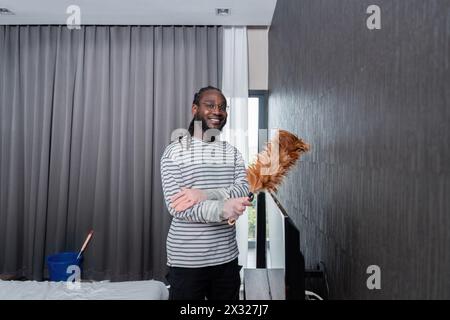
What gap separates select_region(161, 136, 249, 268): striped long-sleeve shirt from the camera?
Answer: 4.93ft

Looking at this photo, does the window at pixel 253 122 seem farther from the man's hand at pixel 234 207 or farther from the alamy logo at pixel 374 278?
the alamy logo at pixel 374 278

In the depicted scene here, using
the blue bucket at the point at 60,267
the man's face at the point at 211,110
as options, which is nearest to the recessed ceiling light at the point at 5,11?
the blue bucket at the point at 60,267

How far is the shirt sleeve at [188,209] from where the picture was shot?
143 cm

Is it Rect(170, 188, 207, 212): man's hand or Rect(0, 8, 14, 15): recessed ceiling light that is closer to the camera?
Rect(170, 188, 207, 212): man's hand

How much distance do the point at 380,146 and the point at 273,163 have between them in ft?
1.68

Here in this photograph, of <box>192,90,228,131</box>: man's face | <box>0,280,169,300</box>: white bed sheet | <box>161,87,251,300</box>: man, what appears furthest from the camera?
<box>0,280,169,300</box>: white bed sheet

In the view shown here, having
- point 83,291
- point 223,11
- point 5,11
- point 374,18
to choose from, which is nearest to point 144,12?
point 223,11

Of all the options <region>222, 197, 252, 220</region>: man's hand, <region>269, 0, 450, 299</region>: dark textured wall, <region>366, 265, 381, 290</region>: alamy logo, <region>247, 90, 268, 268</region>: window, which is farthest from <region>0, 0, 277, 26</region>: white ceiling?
<region>366, 265, 381, 290</region>: alamy logo

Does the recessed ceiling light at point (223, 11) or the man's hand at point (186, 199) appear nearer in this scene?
the man's hand at point (186, 199)

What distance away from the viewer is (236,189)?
154cm

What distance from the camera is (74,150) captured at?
334 centimetres

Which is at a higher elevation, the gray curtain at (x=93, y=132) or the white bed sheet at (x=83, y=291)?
the gray curtain at (x=93, y=132)

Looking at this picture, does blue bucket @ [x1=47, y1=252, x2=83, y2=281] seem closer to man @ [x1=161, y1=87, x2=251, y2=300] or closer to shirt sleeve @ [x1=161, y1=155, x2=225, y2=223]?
man @ [x1=161, y1=87, x2=251, y2=300]

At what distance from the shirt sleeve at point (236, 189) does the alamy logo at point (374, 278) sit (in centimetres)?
68
